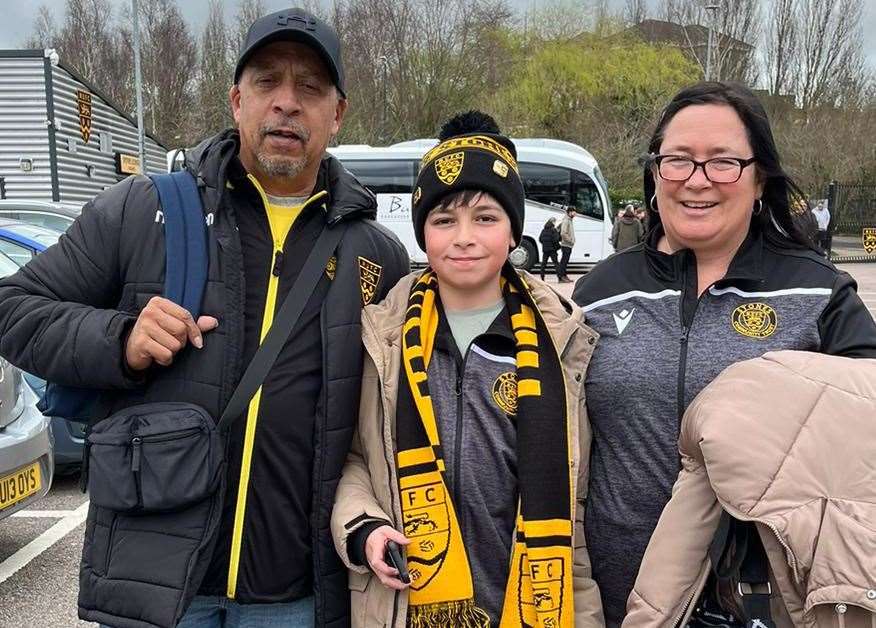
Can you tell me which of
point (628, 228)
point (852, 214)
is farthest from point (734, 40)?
point (628, 228)

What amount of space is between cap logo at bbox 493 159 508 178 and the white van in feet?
60.3

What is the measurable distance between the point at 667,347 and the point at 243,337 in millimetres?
1106

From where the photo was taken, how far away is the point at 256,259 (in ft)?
6.72

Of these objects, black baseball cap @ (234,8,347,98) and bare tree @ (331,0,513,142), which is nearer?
black baseball cap @ (234,8,347,98)

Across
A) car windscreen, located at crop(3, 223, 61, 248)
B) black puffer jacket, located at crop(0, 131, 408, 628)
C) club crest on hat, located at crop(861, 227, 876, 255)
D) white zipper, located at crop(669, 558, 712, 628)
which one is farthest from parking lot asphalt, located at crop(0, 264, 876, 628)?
club crest on hat, located at crop(861, 227, 876, 255)

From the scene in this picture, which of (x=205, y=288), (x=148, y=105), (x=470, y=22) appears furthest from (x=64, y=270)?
(x=148, y=105)

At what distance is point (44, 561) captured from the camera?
4234mm

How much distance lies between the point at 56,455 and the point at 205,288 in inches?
163

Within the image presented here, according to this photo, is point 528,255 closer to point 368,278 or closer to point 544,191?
point 544,191

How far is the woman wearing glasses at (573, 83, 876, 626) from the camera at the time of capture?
184cm

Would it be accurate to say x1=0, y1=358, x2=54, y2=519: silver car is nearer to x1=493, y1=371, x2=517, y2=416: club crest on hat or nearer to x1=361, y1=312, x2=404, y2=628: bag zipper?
x1=361, y1=312, x2=404, y2=628: bag zipper

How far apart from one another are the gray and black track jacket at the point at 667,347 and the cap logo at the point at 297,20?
3.76 feet

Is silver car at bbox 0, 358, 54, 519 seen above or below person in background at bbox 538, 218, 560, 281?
below

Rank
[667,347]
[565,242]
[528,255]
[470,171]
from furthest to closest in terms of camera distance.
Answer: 1. [528,255]
2. [565,242]
3. [470,171]
4. [667,347]
